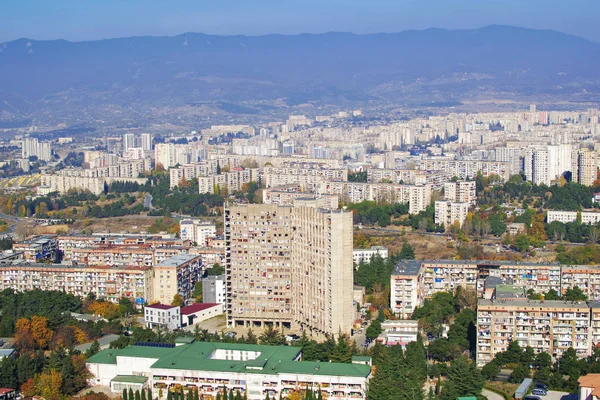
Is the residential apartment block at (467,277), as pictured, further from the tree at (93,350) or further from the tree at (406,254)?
the tree at (93,350)

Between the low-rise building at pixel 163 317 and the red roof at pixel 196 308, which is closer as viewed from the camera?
the low-rise building at pixel 163 317

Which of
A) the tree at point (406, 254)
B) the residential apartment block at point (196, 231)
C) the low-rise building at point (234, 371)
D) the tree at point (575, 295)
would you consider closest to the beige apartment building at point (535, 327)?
the low-rise building at point (234, 371)

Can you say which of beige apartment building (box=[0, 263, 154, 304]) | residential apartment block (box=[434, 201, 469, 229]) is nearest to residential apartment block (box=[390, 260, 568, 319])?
beige apartment building (box=[0, 263, 154, 304])

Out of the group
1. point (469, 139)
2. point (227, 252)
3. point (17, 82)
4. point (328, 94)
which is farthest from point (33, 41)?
point (227, 252)

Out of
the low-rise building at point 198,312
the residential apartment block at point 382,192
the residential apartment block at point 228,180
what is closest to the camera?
the low-rise building at point 198,312

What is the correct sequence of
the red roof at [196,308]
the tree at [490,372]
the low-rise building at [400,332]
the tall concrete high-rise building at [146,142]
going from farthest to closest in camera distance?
the tall concrete high-rise building at [146,142] → the red roof at [196,308] → the low-rise building at [400,332] → the tree at [490,372]

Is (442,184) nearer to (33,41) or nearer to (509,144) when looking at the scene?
(509,144)

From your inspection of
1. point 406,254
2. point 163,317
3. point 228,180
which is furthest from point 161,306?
point 228,180
